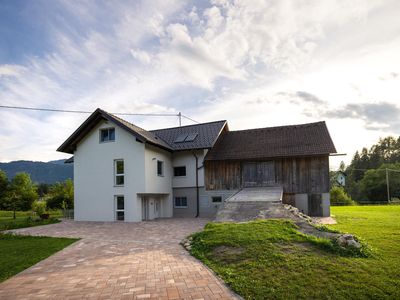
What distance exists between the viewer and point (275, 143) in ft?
72.9

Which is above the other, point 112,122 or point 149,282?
point 112,122

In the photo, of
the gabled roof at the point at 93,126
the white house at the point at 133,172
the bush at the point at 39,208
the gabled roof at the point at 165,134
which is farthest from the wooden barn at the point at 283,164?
the bush at the point at 39,208

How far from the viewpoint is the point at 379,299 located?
5.30 metres

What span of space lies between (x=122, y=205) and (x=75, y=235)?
6.54 metres

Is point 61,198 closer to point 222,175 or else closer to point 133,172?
point 133,172

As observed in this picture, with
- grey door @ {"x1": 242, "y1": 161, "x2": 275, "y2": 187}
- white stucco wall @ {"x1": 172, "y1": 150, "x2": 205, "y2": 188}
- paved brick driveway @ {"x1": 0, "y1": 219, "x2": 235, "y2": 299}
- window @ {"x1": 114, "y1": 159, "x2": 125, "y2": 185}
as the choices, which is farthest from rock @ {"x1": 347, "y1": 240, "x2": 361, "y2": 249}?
window @ {"x1": 114, "y1": 159, "x2": 125, "y2": 185}

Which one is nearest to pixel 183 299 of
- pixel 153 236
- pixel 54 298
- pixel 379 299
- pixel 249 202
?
pixel 54 298

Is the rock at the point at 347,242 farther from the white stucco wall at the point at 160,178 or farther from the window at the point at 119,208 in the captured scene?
the window at the point at 119,208

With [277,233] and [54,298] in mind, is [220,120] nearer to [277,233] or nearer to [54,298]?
[277,233]

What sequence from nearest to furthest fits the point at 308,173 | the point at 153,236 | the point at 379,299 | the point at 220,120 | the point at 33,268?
the point at 379,299 < the point at 33,268 < the point at 153,236 < the point at 308,173 < the point at 220,120

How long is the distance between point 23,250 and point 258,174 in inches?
600

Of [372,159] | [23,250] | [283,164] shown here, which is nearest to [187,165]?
[283,164]

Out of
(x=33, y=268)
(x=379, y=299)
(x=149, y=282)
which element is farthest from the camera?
(x=33, y=268)

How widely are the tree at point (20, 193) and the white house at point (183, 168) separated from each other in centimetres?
880
